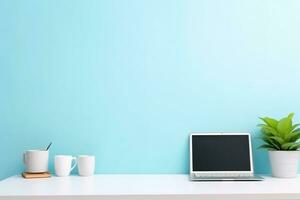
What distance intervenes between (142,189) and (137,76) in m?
0.59

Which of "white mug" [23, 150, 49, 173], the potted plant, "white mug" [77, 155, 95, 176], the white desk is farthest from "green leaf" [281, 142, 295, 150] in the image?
"white mug" [23, 150, 49, 173]

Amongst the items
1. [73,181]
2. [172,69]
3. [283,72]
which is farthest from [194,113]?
[73,181]

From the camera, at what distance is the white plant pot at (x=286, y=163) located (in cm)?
155

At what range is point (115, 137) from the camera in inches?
65.8

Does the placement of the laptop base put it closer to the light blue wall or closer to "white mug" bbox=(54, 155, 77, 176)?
the light blue wall

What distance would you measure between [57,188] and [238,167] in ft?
2.52

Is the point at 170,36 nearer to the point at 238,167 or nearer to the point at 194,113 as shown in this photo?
the point at 194,113

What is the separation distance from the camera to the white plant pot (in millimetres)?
1548

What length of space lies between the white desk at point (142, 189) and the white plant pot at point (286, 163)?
5cm

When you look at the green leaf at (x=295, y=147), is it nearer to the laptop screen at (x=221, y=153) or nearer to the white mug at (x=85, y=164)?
the laptop screen at (x=221, y=153)

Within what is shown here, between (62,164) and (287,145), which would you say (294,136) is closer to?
(287,145)

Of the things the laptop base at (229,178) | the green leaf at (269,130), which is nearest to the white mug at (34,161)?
the laptop base at (229,178)

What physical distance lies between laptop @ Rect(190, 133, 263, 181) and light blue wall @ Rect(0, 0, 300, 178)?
53 mm

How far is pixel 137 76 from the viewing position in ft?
5.57
